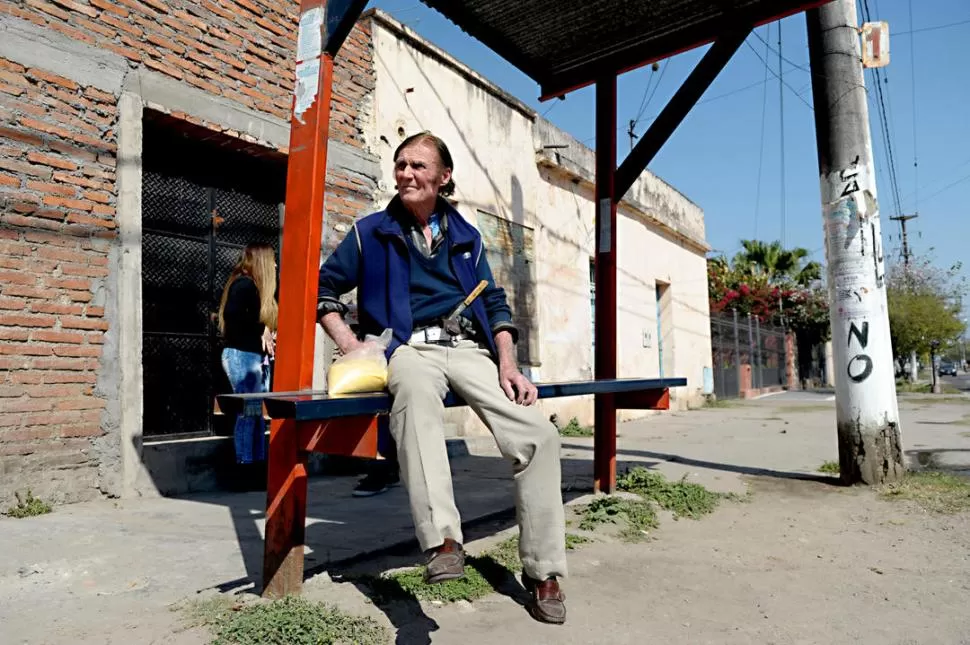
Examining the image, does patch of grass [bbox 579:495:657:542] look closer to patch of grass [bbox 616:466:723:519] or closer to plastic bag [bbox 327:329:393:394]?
patch of grass [bbox 616:466:723:519]

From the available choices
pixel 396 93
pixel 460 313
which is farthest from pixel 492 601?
pixel 396 93

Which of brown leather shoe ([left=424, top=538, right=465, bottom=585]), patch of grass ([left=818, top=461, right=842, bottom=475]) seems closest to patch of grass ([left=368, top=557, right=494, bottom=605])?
brown leather shoe ([left=424, top=538, right=465, bottom=585])

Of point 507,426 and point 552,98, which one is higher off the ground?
point 552,98

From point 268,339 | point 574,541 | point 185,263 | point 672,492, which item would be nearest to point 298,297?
point 574,541

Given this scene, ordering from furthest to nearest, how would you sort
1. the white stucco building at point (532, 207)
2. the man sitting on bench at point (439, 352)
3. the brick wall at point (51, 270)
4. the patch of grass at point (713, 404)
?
1. the patch of grass at point (713, 404)
2. the white stucco building at point (532, 207)
3. the brick wall at point (51, 270)
4. the man sitting on bench at point (439, 352)

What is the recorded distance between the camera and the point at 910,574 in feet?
9.67

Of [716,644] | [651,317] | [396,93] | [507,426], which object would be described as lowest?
[716,644]

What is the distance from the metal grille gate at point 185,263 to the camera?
4.92 meters

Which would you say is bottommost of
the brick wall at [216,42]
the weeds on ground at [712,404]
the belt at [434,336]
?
the weeds on ground at [712,404]

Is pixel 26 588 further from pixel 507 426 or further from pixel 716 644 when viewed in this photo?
pixel 716 644

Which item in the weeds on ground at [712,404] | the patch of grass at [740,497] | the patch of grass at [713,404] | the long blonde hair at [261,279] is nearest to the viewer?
the patch of grass at [740,497]

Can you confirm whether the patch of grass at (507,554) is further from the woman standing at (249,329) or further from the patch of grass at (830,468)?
the patch of grass at (830,468)

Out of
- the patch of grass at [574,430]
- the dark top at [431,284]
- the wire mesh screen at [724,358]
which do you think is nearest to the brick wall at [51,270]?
the dark top at [431,284]

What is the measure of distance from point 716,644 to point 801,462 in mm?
4370
